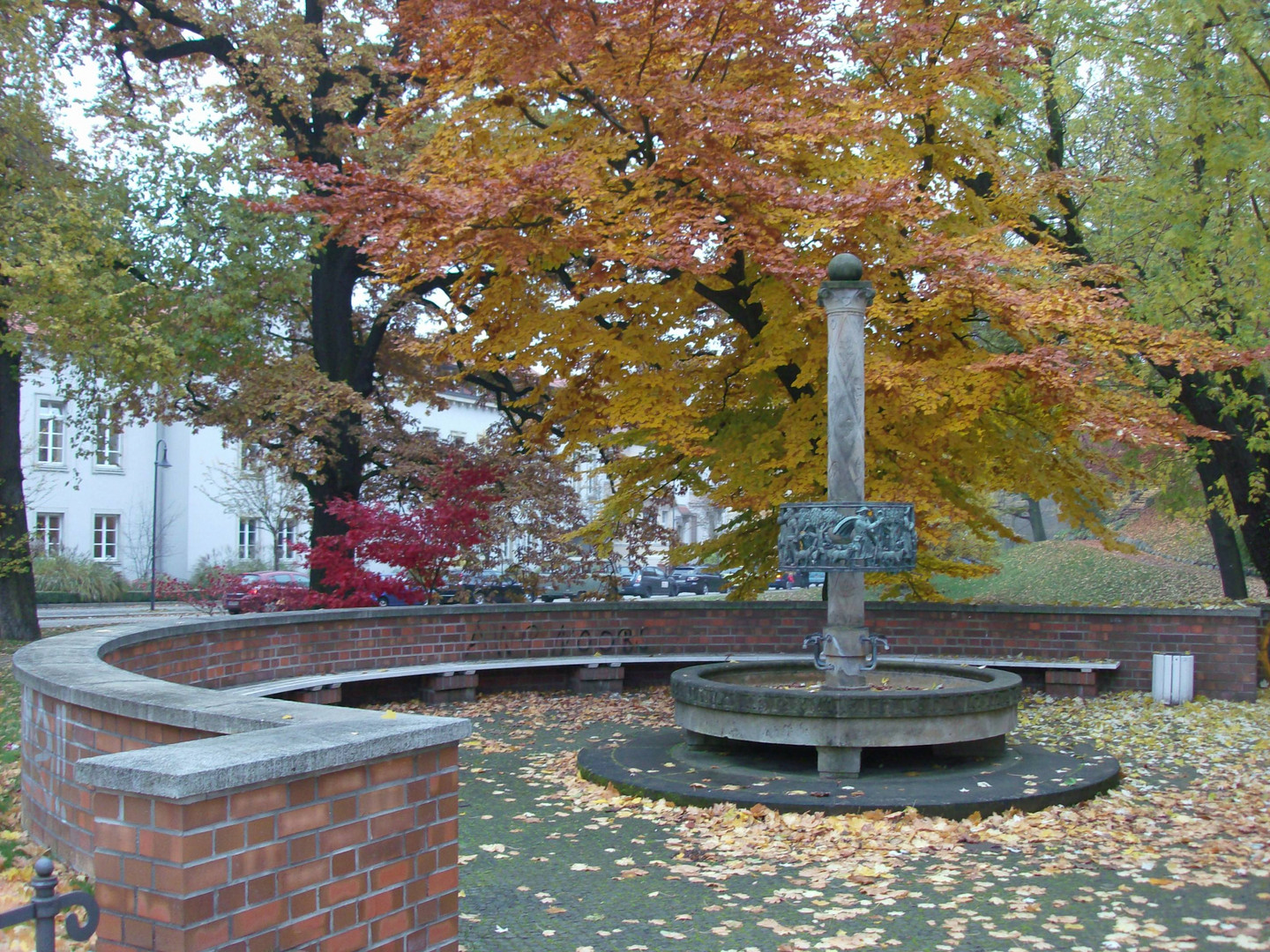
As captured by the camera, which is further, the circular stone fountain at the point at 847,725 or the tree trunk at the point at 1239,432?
the tree trunk at the point at 1239,432

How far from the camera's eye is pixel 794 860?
6320mm

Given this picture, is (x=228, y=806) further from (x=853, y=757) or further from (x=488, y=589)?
(x=488, y=589)

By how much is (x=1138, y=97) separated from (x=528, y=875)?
41.9ft

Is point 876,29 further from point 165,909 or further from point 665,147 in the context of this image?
point 165,909

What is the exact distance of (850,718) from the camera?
313 inches

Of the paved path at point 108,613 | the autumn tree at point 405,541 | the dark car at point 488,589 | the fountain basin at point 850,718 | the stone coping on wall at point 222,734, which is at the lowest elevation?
the paved path at point 108,613

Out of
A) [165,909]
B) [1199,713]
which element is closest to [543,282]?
[1199,713]

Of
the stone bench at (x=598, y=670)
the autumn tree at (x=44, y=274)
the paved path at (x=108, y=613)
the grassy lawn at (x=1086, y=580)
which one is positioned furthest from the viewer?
the grassy lawn at (x=1086, y=580)

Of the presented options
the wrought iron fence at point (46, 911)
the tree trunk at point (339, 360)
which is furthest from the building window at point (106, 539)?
the wrought iron fence at point (46, 911)

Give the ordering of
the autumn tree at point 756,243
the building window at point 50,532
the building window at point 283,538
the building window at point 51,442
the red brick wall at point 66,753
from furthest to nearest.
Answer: the building window at point 283,538 → the building window at point 50,532 → the building window at point 51,442 → the autumn tree at point 756,243 → the red brick wall at point 66,753

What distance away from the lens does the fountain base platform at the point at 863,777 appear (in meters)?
7.21

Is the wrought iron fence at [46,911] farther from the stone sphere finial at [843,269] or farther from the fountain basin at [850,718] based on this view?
the stone sphere finial at [843,269]

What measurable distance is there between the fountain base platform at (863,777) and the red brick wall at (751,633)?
3.74m

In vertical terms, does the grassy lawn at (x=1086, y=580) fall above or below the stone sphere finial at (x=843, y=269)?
below
